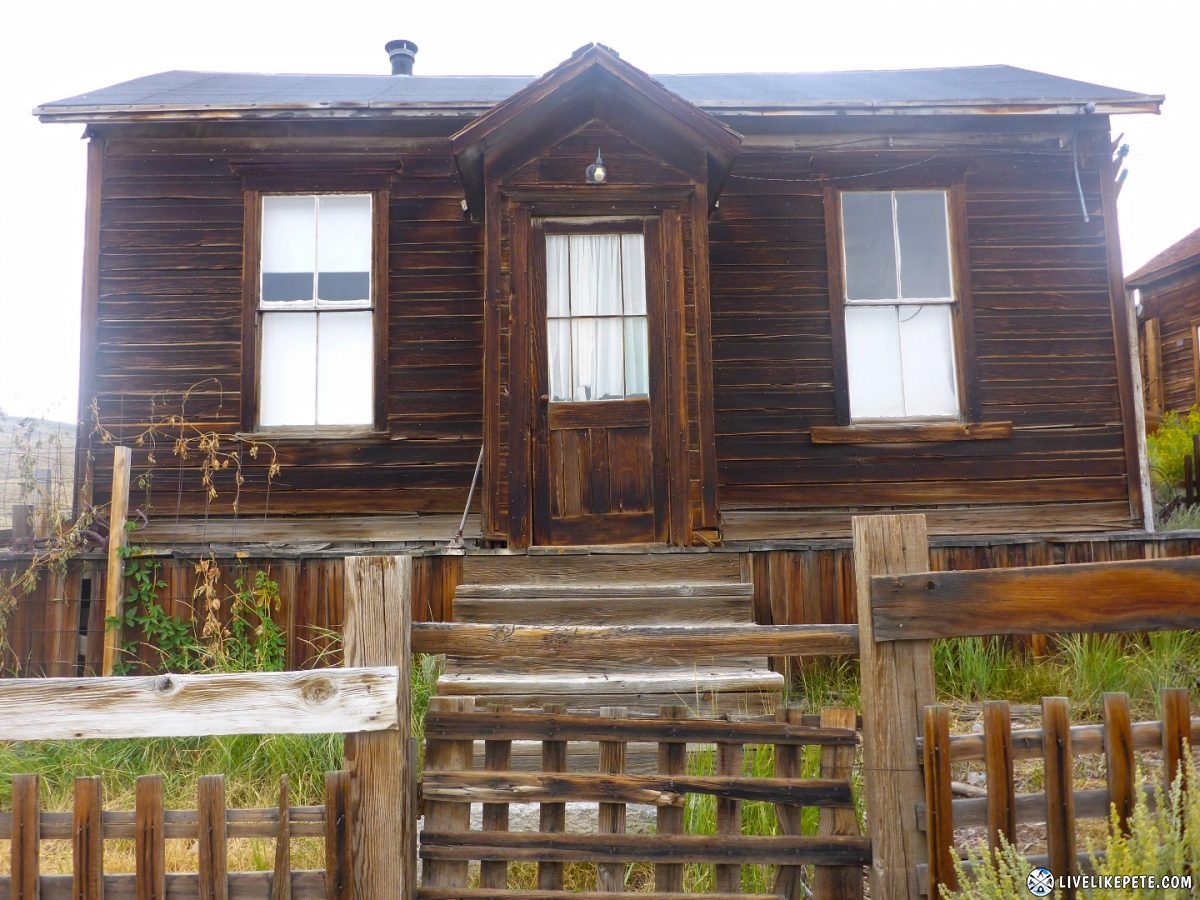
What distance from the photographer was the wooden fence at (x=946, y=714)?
96.3 inches

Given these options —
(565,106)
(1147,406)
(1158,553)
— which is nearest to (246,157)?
(565,106)

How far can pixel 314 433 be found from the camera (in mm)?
7027

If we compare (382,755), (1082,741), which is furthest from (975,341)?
(382,755)

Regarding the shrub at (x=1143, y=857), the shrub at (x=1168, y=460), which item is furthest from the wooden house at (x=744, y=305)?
the shrub at (x=1168, y=460)

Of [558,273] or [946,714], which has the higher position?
[558,273]

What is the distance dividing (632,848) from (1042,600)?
1.46 meters

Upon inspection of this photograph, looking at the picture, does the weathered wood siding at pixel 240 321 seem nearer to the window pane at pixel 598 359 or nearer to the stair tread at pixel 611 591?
the window pane at pixel 598 359

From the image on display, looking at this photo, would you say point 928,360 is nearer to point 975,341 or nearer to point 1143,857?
point 975,341

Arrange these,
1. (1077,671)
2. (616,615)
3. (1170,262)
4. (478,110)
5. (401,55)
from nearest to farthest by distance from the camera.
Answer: (616,615), (1077,671), (478,110), (401,55), (1170,262)

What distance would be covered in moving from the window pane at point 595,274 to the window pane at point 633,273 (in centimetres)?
4

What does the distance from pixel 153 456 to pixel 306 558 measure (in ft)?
6.50

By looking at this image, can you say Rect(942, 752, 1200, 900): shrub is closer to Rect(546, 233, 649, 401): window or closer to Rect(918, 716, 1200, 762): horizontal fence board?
Rect(918, 716, 1200, 762): horizontal fence board

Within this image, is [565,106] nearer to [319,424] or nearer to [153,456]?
[319,424]

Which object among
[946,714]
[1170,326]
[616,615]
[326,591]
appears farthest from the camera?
[1170,326]
